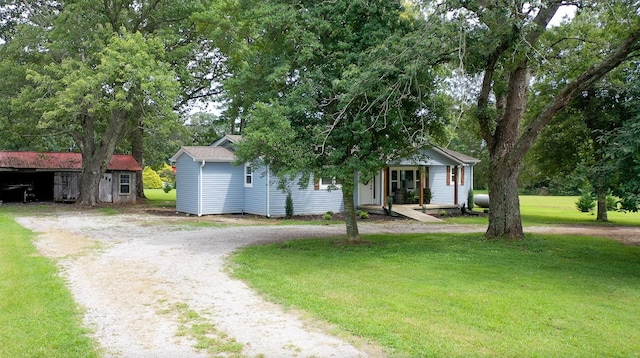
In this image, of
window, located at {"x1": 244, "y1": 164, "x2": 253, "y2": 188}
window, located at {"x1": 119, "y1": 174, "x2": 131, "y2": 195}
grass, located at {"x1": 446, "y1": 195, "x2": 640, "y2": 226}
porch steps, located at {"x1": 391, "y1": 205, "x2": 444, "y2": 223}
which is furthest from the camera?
window, located at {"x1": 119, "y1": 174, "x2": 131, "y2": 195}

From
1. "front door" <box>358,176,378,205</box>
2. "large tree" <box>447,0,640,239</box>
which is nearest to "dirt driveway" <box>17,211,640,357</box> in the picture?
"large tree" <box>447,0,640,239</box>

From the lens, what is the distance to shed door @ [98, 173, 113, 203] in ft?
97.1

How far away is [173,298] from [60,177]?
2754 cm

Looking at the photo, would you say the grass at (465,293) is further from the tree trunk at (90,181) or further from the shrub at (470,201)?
the tree trunk at (90,181)

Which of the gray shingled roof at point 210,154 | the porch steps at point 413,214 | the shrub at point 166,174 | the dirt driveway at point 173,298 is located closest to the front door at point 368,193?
the porch steps at point 413,214

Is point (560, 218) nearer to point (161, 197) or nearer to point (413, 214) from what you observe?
point (413, 214)

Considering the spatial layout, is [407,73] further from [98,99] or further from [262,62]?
[98,99]

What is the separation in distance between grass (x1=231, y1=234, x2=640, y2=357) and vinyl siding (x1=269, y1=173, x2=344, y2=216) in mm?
8361

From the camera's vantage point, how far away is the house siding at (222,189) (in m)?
21.6

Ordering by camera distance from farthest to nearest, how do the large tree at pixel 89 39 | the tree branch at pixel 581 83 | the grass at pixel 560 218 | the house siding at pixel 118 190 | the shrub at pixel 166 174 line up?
1. the shrub at pixel 166 174
2. the house siding at pixel 118 190
3. the large tree at pixel 89 39
4. the grass at pixel 560 218
5. the tree branch at pixel 581 83

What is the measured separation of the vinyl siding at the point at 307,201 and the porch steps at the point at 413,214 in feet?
8.94

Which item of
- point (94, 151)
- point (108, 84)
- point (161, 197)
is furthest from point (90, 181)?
point (161, 197)

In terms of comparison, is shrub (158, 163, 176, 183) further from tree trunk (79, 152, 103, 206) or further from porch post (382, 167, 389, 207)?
porch post (382, 167, 389, 207)

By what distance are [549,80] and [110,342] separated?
20083mm
